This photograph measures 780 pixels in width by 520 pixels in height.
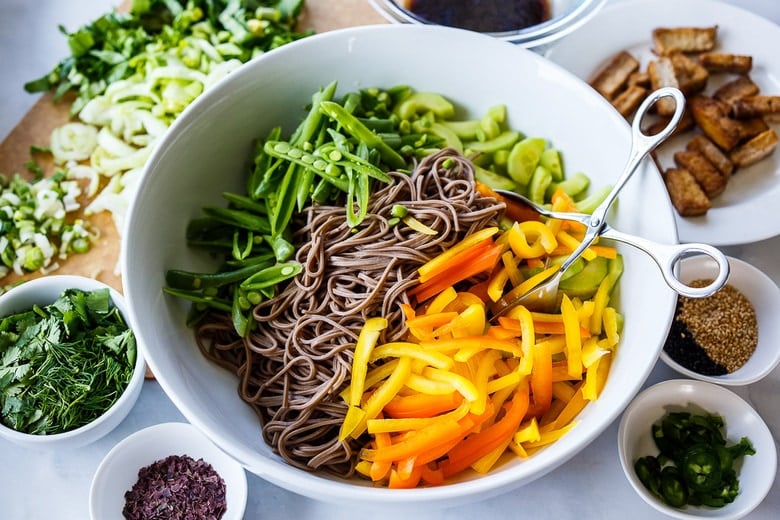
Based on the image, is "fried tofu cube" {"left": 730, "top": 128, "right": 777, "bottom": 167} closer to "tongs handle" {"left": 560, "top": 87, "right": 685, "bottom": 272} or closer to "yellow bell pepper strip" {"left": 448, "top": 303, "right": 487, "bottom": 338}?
"tongs handle" {"left": 560, "top": 87, "right": 685, "bottom": 272}

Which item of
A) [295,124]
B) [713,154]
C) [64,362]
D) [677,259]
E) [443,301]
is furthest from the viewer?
[713,154]

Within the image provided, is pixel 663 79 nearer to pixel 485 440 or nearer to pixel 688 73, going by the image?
pixel 688 73

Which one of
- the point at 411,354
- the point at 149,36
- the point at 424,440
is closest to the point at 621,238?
the point at 411,354

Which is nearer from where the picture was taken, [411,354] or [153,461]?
[411,354]

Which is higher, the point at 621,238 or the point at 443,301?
the point at 621,238

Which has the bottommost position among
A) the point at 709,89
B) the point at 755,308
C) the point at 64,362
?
the point at 64,362

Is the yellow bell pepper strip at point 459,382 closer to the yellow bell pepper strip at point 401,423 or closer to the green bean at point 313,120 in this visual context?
the yellow bell pepper strip at point 401,423

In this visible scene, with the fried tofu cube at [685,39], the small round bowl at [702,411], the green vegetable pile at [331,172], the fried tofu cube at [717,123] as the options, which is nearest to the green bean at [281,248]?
the green vegetable pile at [331,172]
